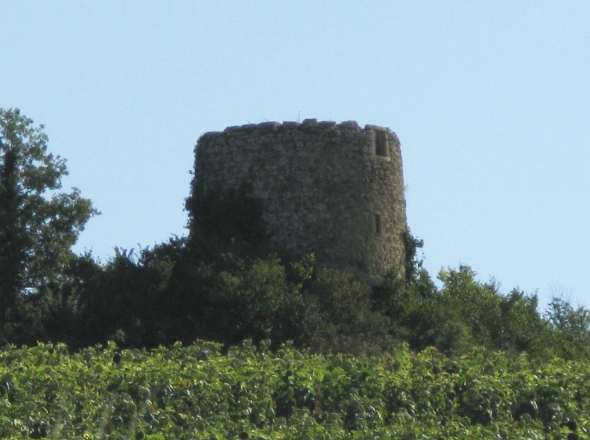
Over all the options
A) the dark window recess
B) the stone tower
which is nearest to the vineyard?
the stone tower

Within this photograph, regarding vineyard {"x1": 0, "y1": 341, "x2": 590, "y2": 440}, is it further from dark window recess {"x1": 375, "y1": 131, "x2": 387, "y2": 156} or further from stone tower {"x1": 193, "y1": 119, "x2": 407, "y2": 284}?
dark window recess {"x1": 375, "y1": 131, "x2": 387, "y2": 156}

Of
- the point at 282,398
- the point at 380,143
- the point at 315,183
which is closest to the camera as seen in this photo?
the point at 282,398

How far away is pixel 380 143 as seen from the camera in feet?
91.2

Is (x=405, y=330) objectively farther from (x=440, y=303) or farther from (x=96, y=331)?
(x=96, y=331)

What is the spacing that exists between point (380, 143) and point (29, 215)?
24.0 ft

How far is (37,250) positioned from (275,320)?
662cm

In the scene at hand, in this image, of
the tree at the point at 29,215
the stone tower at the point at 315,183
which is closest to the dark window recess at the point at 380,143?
the stone tower at the point at 315,183

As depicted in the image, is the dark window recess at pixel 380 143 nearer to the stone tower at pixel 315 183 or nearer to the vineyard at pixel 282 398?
the stone tower at pixel 315 183

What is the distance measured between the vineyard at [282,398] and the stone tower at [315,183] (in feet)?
30.9

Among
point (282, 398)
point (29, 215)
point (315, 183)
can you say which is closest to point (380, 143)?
point (315, 183)

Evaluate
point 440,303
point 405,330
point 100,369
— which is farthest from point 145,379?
point 440,303

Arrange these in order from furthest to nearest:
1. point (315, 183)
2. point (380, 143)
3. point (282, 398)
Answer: point (380, 143) < point (315, 183) < point (282, 398)

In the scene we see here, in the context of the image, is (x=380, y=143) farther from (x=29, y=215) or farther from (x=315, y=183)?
(x=29, y=215)

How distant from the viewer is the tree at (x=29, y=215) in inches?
1116
